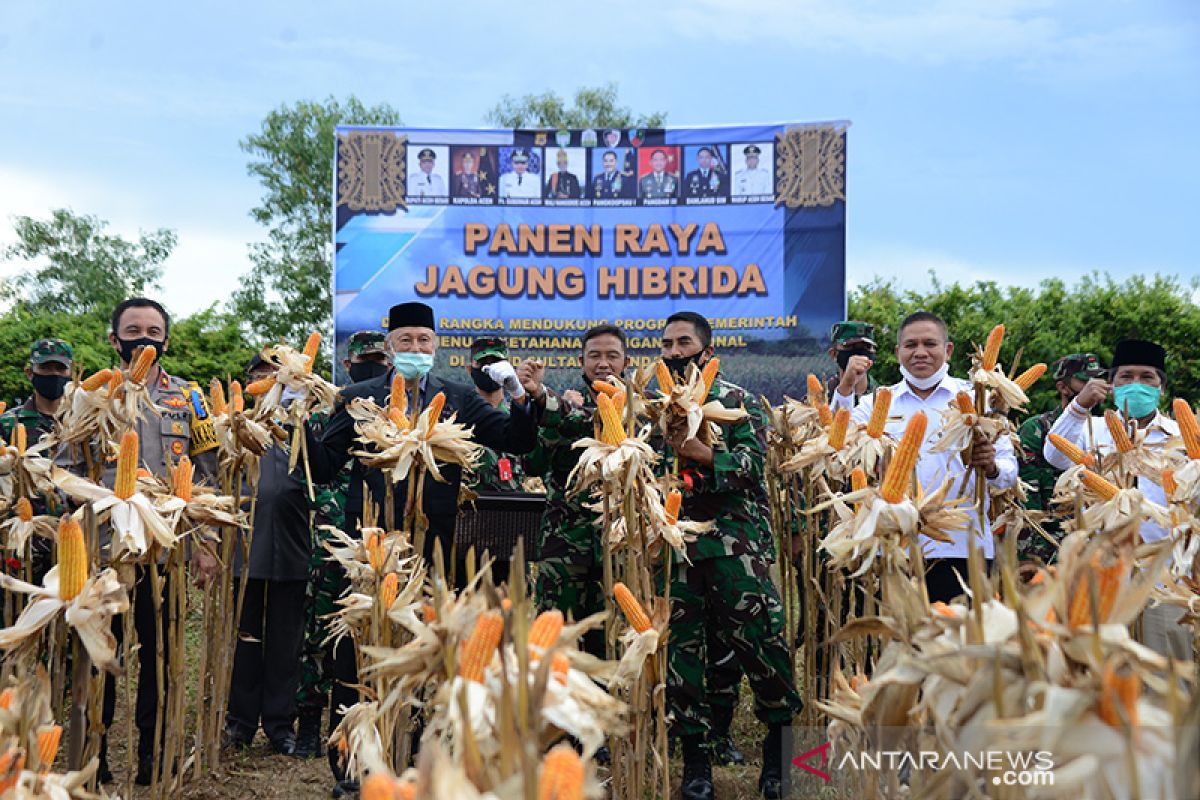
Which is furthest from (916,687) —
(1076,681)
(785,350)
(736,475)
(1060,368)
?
(785,350)

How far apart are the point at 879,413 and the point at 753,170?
12.4m

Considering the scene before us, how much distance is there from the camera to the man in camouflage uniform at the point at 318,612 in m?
5.55

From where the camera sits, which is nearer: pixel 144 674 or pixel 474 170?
pixel 144 674

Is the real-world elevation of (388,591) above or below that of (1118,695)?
below

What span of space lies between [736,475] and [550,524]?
96 centimetres

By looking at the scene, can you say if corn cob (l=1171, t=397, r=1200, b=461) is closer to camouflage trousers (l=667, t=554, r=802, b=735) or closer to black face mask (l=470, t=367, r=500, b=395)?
camouflage trousers (l=667, t=554, r=802, b=735)

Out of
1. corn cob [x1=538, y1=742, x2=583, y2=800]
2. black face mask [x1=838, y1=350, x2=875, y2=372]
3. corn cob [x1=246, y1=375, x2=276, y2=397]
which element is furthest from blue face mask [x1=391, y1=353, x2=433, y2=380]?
corn cob [x1=538, y1=742, x2=583, y2=800]

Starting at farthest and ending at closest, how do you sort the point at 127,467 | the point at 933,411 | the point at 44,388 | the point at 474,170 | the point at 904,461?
1. the point at 474,170
2. the point at 44,388
3. the point at 933,411
4. the point at 127,467
5. the point at 904,461

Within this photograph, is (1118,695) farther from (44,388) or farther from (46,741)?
(44,388)

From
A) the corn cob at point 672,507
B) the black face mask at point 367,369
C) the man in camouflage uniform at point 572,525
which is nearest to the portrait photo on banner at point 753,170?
the black face mask at point 367,369

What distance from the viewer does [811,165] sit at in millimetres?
15523

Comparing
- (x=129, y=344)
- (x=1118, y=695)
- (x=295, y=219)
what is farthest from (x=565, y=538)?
(x=295, y=219)

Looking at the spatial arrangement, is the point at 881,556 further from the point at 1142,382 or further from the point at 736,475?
the point at 1142,382

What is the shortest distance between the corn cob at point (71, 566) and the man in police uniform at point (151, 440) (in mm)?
2062
